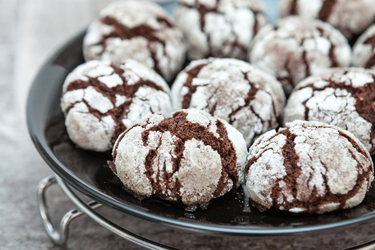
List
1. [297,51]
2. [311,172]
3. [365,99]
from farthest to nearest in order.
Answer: [297,51], [365,99], [311,172]

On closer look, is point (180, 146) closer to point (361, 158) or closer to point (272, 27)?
point (361, 158)

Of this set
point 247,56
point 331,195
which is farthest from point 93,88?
point 331,195

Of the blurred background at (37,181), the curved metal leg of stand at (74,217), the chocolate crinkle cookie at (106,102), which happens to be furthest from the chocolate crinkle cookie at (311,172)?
the chocolate crinkle cookie at (106,102)

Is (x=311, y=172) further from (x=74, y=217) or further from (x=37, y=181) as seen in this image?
(x=37, y=181)

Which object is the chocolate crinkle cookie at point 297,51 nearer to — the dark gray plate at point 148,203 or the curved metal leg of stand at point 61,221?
the dark gray plate at point 148,203

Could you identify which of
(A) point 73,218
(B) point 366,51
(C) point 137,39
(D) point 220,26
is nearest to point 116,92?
(C) point 137,39

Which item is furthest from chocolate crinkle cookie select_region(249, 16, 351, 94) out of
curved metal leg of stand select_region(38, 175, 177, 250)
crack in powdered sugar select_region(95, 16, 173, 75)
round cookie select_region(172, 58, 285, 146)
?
curved metal leg of stand select_region(38, 175, 177, 250)
